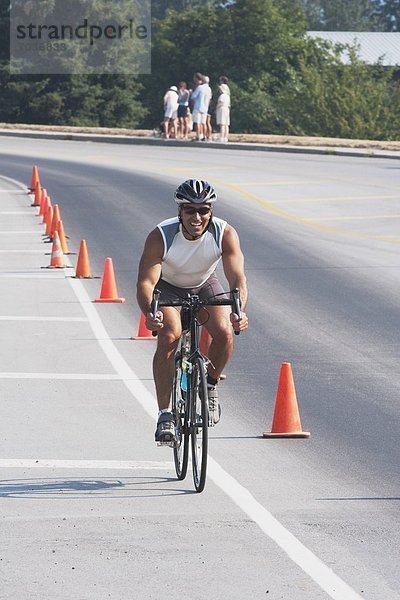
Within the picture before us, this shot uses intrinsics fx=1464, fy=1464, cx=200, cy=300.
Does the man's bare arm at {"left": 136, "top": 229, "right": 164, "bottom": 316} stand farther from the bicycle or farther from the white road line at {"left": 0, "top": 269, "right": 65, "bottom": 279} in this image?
the white road line at {"left": 0, "top": 269, "right": 65, "bottom": 279}

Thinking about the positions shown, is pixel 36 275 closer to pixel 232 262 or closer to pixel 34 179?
pixel 232 262

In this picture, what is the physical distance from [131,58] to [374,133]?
28999 millimetres

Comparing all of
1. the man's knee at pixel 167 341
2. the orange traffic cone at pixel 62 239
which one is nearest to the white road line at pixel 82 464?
the man's knee at pixel 167 341

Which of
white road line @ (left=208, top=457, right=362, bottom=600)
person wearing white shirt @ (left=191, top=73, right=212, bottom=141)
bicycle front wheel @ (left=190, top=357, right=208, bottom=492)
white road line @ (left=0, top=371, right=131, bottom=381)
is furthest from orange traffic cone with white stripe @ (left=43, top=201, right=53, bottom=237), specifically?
person wearing white shirt @ (left=191, top=73, right=212, bottom=141)

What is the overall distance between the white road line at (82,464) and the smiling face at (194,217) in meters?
1.63

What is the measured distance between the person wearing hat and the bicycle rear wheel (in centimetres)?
3798

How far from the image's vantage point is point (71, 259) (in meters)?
23.2

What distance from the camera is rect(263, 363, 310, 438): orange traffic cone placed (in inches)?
414

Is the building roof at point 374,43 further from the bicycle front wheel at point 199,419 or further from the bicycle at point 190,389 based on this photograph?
the bicycle front wheel at point 199,419

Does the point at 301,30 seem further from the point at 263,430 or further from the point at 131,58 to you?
the point at 263,430

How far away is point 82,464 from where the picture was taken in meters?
9.67

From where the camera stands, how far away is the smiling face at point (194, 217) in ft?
29.9

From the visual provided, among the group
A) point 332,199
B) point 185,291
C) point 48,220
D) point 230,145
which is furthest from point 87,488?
point 230,145

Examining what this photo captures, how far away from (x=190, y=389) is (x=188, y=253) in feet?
2.81
